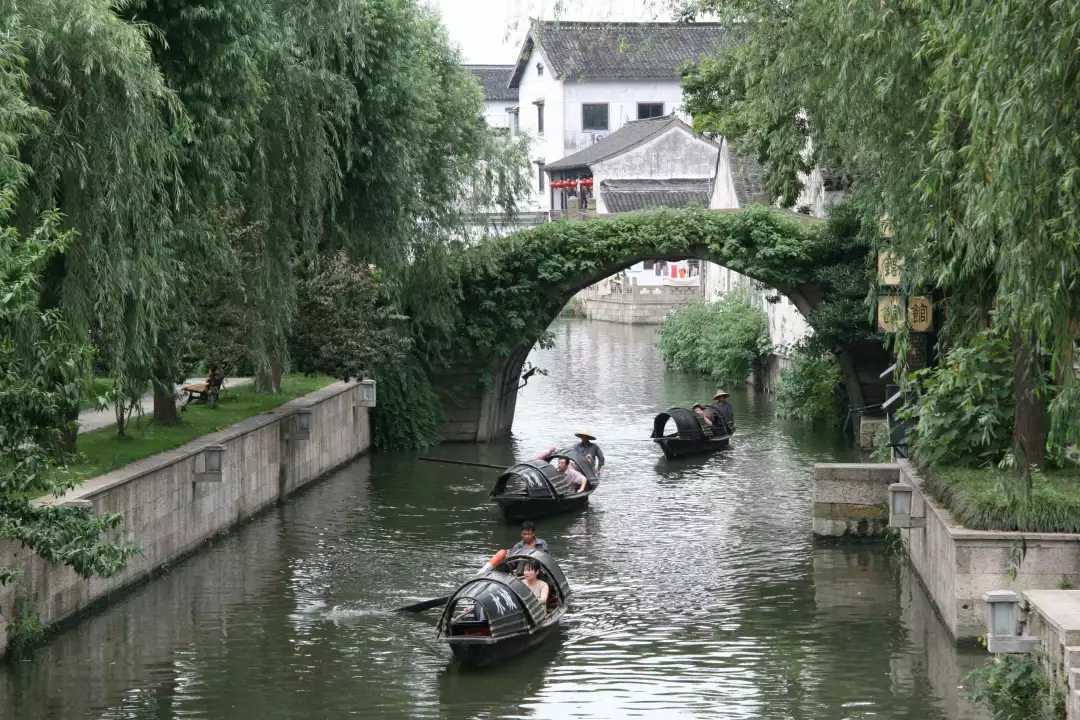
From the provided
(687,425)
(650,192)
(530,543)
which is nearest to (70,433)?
(530,543)

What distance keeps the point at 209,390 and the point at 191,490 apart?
15.3 ft

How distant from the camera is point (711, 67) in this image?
35594mm

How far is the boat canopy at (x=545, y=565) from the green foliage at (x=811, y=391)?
1622 cm

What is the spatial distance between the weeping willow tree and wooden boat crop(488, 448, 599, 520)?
20.2 ft

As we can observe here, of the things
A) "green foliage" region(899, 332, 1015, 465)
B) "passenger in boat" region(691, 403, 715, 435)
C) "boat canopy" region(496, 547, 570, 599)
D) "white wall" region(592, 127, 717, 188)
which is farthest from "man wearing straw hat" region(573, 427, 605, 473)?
"white wall" region(592, 127, 717, 188)

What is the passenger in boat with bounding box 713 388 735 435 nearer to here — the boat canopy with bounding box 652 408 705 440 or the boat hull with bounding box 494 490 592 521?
the boat canopy with bounding box 652 408 705 440

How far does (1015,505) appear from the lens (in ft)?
48.5

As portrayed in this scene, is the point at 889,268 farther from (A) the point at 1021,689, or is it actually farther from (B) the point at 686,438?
(B) the point at 686,438

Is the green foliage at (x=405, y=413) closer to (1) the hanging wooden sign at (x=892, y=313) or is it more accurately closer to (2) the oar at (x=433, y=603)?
(1) the hanging wooden sign at (x=892, y=313)

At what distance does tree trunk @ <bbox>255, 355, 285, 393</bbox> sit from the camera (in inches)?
1041

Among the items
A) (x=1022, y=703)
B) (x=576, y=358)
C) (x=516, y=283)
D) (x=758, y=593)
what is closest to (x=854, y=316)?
(x=516, y=283)

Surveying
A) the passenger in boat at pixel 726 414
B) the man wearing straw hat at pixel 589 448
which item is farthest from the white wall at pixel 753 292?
the man wearing straw hat at pixel 589 448

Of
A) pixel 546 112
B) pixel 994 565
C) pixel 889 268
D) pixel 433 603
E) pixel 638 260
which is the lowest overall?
pixel 433 603

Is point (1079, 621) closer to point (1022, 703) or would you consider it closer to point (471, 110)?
point (1022, 703)
